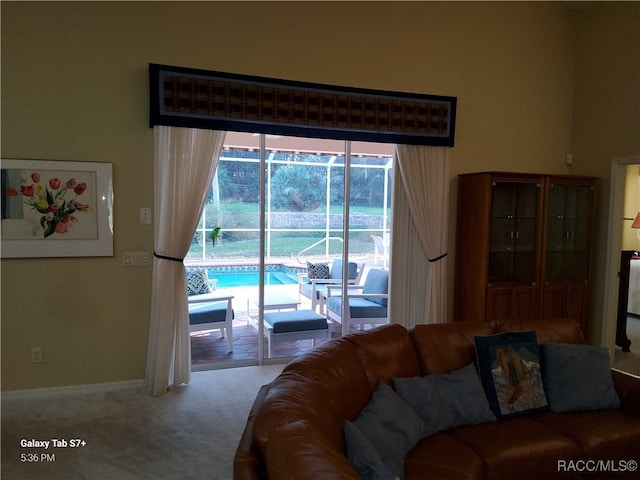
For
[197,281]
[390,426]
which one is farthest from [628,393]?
[197,281]

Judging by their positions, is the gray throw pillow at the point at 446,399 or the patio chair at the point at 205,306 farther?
the patio chair at the point at 205,306

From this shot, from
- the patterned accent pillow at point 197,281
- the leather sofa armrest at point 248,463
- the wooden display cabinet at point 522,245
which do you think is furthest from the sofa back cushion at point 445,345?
the patterned accent pillow at point 197,281

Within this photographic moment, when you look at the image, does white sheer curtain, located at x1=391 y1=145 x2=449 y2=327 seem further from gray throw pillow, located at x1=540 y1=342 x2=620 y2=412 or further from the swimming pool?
gray throw pillow, located at x1=540 y1=342 x2=620 y2=412

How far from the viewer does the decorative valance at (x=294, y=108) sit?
12.0 feet

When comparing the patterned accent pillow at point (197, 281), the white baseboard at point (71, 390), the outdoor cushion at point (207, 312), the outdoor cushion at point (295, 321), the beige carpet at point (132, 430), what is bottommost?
the beige carpet at point (132, 430)

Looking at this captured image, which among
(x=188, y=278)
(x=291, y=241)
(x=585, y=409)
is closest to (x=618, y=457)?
(x=585, y=409)

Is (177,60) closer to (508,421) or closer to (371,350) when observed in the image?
(371,350)

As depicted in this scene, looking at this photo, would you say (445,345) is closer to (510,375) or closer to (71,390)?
(510,375)

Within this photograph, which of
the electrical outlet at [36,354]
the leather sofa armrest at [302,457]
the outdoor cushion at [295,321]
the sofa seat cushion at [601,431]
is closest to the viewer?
the leather sofa armrest at [302,457]

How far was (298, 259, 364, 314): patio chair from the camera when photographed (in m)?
→ 4.69

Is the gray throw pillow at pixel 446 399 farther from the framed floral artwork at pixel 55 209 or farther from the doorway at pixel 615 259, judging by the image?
the doorway at pixel 615 259

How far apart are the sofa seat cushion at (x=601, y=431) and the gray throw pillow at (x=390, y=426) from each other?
0.86 m

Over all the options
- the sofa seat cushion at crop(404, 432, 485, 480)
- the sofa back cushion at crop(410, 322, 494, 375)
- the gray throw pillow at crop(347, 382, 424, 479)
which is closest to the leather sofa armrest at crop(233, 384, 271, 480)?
the gray throw pillow at crop(347, 382, 424, 479)

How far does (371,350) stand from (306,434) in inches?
40.5
